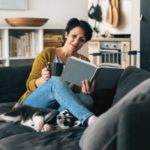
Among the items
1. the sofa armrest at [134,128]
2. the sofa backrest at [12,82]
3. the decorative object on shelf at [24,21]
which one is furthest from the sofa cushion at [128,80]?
the decorative object on shelf at [24,21]

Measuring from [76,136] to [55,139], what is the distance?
5.4 inches

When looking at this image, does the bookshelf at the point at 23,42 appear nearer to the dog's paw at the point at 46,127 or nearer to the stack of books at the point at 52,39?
the stack of books at the point at 52,39

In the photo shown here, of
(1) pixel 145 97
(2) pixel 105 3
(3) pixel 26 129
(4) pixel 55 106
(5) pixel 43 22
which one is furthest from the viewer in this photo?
(2) pixel 105 3

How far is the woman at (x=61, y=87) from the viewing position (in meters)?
2.10

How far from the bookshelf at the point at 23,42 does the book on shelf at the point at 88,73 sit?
151cm

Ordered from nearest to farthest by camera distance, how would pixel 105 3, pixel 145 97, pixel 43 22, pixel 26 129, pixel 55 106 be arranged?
pixel 145 97 → pixel 26 129 → pixel 55 106 → pixel 43 22 → pixel 105 3

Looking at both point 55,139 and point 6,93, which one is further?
point 6,93

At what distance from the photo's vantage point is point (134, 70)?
2.37 m

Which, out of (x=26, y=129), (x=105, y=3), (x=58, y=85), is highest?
(x=105, y=3)

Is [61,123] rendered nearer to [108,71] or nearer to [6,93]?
[108,71]

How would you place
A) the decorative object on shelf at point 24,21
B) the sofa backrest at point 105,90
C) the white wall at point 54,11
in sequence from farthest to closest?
the white wall at point 54,11 → the decorative object on shelf at point 24,21 → the sofa backrest at point 105,90

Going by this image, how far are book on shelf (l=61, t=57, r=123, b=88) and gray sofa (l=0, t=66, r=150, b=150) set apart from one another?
0.02 m

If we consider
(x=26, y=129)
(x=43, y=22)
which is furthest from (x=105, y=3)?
(x=26, y=129)

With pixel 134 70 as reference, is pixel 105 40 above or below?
above
